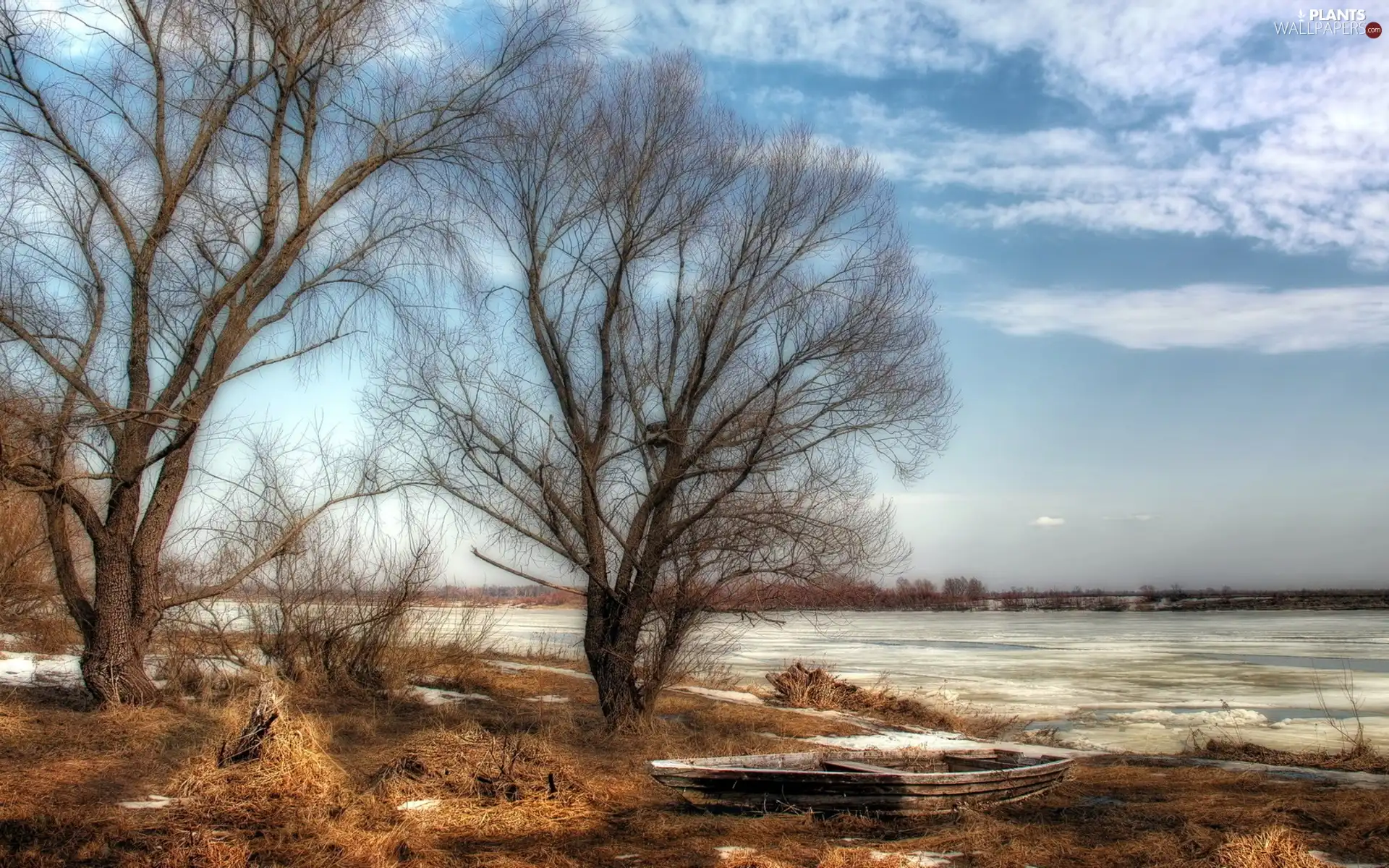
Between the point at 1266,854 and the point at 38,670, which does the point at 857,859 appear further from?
the point at 38,670

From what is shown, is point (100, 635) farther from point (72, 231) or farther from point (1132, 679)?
point (1132, 679)

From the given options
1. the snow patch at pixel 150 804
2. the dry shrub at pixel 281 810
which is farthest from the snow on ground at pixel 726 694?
the snow patch at pixel 150 804

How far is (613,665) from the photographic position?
1257cm

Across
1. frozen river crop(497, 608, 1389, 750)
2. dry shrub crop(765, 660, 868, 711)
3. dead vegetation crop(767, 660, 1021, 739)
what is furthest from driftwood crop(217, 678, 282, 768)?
dry shrub crop(765, 660, 868, 711)

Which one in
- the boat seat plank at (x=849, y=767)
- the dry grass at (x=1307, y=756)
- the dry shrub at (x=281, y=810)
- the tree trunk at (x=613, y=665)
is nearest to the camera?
the dry shrub at (x=281, y=810)

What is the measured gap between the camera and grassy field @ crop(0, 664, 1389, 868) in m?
7.16

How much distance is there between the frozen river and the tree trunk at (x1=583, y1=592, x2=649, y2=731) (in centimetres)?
153

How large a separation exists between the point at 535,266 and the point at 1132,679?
53.4 ft

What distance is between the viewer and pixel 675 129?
1326 cm

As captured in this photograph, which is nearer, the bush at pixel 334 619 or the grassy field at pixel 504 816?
the grassy field at pixel 504 816

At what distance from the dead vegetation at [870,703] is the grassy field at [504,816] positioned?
4.91 meters

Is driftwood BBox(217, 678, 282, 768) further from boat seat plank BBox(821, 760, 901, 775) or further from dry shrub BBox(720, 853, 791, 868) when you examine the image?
boat seat plank BBox(821, 760, 901, 775)

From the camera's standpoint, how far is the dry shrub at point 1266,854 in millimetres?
6629

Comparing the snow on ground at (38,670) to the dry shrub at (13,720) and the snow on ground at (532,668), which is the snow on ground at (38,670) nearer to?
the dry shrub at (13,720)
